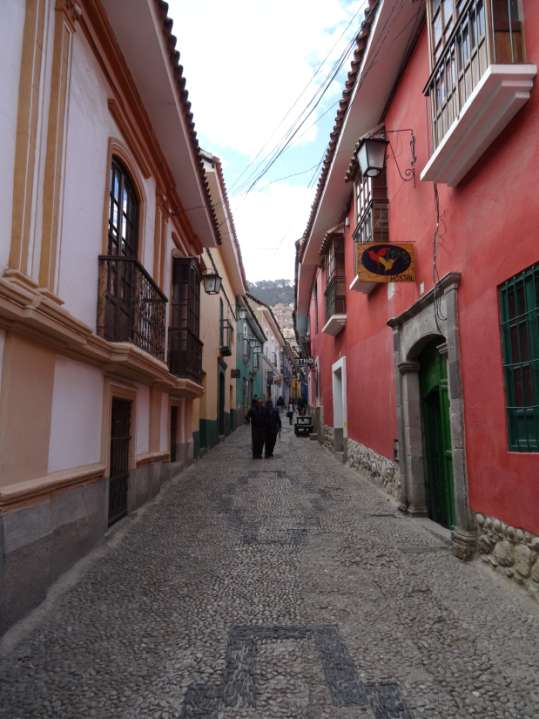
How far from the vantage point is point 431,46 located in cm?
→ 521

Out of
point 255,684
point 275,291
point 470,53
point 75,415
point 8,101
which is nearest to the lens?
point 255,684

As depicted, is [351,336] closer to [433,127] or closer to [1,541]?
[433,127]

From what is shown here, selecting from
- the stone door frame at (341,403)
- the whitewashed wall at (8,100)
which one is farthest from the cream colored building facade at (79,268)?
the stone door frame at (341,403)

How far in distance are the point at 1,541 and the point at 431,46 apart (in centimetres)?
591

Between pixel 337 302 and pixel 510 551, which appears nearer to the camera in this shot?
pixel 510 551

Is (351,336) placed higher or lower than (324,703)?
higher

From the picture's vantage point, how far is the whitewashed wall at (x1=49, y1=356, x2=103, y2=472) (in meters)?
4.19

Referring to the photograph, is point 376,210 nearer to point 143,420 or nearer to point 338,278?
point 338,278

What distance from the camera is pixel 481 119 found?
13.1 ft

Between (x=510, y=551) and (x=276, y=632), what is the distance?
1.97 metres

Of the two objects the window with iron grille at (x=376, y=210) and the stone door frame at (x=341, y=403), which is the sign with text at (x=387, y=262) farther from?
the stone door frame at (x=341, y=403)

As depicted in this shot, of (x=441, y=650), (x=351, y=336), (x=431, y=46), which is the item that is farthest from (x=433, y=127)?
(x=351, y=336)

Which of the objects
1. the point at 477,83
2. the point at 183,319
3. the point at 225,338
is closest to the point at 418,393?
the point at 477,83

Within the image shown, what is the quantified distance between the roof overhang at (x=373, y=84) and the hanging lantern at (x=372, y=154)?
0.80 meters
